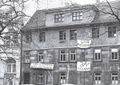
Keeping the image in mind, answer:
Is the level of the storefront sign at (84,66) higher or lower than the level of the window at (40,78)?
higher

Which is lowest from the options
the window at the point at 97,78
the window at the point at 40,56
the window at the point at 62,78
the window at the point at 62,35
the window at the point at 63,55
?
the window at the point at 62,78

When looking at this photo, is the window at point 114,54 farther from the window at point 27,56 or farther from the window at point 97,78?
the window at point 27,56

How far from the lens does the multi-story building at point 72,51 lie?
42438 millimetres

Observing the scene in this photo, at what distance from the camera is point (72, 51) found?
45500mm

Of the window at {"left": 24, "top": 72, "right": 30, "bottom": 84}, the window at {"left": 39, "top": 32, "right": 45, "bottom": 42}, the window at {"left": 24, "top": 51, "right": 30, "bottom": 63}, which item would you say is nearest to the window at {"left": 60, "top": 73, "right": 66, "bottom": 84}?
the window at {"left": 24, "top": 72, "right": 30, "bottom": 84}

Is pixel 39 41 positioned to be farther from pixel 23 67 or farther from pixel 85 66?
pixel 85 66

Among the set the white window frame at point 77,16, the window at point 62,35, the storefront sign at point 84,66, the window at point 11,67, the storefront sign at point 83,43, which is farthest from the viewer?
the window at point 11,67

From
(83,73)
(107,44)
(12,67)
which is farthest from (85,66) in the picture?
(12,67)

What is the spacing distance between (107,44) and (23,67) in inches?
541

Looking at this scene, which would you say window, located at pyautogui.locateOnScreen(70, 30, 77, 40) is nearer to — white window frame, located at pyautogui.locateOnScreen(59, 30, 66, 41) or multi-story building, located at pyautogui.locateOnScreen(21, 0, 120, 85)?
multi-story building, located at pyautogui.locateOnScreen(21, 0, 120, 85)

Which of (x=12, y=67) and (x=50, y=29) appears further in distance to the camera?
(x=12, y=67)

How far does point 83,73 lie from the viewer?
4391 cm

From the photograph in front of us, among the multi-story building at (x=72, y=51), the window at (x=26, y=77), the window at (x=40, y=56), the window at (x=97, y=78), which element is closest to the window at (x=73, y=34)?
the multi-story building at (x=72, y=51)

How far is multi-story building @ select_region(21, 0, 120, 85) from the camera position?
42438mm
